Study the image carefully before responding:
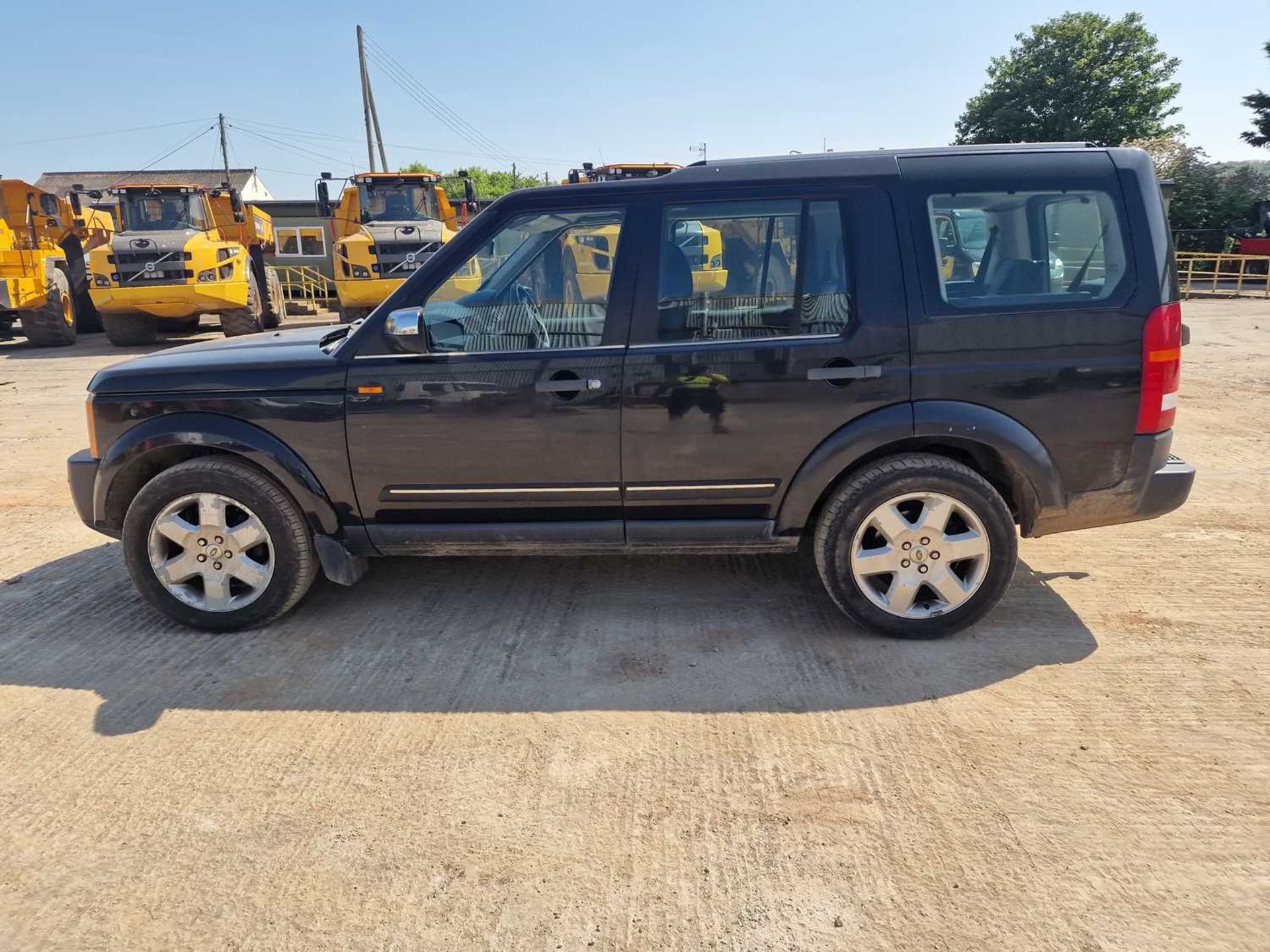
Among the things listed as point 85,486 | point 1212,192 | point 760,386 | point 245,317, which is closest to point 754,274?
point 760,386

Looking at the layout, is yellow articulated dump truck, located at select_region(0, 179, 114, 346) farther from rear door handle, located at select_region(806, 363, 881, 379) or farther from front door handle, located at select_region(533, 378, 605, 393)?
rear door handle, located at select_region(806, 363, 881, 379)

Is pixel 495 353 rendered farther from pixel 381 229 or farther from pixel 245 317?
pixel 245 317

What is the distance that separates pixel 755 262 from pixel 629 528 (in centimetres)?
124

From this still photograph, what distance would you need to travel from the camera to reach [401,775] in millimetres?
2975

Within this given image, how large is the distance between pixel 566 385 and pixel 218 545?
172cm

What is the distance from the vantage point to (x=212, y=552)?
3961 millimetres

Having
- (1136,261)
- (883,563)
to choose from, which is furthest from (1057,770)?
(1136,261)

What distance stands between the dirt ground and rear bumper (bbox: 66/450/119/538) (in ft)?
1.65

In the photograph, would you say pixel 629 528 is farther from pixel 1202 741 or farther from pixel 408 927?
pixel 1202 741

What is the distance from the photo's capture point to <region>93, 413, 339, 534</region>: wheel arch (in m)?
3.85

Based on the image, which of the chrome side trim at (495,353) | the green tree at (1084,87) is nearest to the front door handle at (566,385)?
the chrome side trim at (495,353)

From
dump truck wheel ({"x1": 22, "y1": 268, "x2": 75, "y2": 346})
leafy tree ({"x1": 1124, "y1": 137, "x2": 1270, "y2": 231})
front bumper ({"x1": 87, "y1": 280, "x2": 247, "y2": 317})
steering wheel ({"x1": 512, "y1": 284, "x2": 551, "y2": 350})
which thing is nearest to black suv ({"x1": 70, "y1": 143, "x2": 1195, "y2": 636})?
steering wheel ({"x1": 512, "y1": 284, "x2": 551, "y2": 350})

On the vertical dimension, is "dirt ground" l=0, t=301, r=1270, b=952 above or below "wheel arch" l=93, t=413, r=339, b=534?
below

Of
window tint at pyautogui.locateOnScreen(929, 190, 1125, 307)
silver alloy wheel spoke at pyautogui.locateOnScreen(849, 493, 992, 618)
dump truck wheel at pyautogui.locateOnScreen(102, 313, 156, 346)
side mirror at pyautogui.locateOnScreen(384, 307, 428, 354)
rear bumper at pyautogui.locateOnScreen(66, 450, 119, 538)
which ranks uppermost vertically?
window tint at pyautogui.locateOnScreen(929, 190, 1125, 307)
